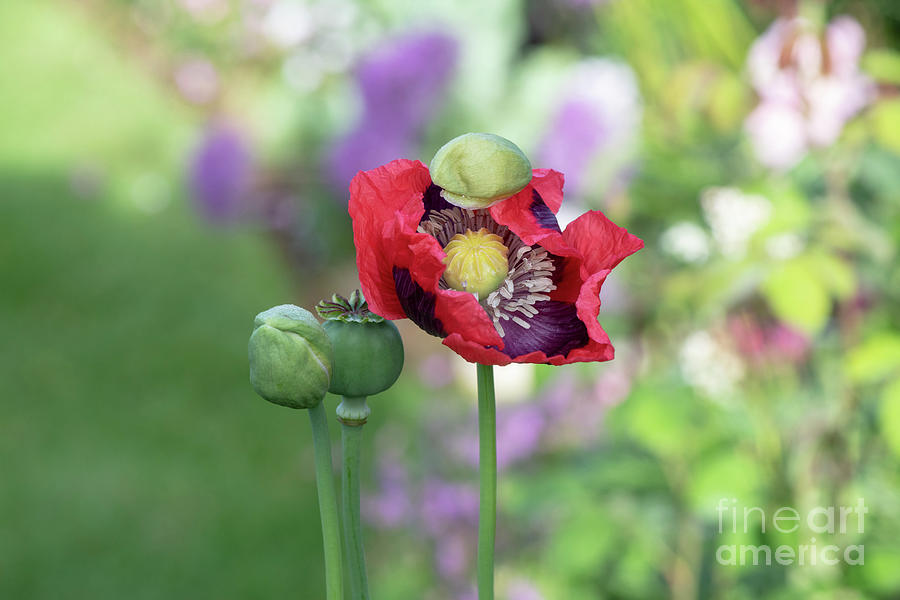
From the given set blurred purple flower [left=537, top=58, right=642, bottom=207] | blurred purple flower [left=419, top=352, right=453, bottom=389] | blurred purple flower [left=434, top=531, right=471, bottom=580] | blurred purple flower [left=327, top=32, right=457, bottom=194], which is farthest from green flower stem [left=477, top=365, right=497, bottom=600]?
blurred purple flower [left=327, top=32, right=457, bottom=194]

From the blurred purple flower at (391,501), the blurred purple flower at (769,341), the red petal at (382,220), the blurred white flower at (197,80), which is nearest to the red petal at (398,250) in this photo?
the red petal at (382,220)

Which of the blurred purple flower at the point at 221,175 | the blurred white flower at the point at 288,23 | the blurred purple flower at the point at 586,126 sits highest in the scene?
the blurred white flower at the point at 288,23

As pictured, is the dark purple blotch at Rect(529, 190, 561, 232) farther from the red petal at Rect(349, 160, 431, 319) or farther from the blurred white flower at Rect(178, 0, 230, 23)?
the blurred white flower at Rect(178, 0, 230, 23)

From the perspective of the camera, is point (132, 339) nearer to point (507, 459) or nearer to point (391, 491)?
point (391, 491)

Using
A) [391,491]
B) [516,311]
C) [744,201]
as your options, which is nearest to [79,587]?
[391,491]

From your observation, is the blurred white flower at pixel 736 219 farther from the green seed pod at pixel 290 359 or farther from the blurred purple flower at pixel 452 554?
the green seed pod at pixel 290 359

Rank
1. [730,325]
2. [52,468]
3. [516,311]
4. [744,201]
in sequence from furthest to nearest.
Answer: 1. [52,468]
2. [730,325]
3. [744,201]
4. [516,311]
